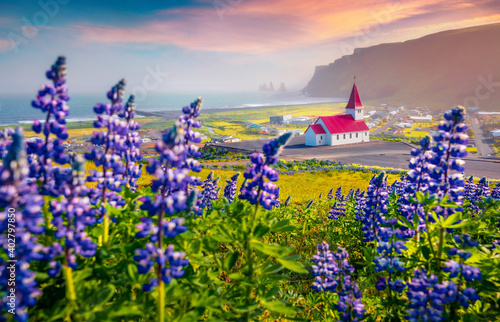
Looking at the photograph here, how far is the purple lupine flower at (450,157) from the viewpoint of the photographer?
3.48m

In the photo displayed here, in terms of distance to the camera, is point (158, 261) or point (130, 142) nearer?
point (158, 261)

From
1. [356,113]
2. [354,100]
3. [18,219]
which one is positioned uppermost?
[354,100]

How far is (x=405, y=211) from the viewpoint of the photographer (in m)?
4.03

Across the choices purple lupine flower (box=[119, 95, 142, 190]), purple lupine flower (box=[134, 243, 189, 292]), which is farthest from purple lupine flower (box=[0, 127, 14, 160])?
purple lupine flower (box=[134, 243, 189, 292])

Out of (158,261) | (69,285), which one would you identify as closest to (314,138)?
(158,261)

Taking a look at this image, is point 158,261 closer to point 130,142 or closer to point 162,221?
point 162,221

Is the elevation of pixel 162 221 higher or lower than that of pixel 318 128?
lower

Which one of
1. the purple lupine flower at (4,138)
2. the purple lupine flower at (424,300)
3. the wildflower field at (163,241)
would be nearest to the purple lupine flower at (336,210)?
the wildflower field at (163,241)

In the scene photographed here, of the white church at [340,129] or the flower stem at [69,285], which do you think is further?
the white church at [340,129]

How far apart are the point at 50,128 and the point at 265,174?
7.20 feet

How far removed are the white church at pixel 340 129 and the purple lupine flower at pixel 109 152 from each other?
54576mm

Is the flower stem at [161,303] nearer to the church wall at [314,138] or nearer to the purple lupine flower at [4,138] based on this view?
the purple lupine flower at [4,138]

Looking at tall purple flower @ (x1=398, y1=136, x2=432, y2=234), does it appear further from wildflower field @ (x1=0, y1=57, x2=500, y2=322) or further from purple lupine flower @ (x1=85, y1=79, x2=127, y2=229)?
purple lupine flower @ (x1=85, y1=79, x2=127, y2=229)

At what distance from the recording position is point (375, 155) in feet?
145
